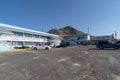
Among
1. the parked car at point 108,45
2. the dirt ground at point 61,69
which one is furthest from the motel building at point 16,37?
the parked car at point 108,45

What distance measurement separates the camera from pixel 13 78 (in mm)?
7324

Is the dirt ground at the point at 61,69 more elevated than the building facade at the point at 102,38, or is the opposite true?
the building facade at the point at 102,38

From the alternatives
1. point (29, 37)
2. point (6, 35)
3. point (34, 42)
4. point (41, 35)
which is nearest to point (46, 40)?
point (41, 35)

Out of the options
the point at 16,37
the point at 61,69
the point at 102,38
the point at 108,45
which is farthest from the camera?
the point at 102,38

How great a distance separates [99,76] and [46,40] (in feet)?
178

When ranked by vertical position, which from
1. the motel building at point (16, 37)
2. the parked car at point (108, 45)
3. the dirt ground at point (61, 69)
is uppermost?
the motel building at point (16, 37)

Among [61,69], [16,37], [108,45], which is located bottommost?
[61,69]

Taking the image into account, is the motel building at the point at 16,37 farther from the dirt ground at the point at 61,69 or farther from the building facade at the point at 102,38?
the building facade at the point at 102,38

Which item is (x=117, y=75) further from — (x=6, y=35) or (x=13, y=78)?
(x=6, y=35)

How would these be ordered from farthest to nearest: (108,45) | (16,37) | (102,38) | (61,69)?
1. (102,38)
2. (16,37)
3. (108,45)
4. (61,69)

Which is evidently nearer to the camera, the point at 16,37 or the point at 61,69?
the point at 61,69

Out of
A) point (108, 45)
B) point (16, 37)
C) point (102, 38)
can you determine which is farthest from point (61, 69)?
point (102, 38)

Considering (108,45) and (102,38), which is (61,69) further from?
(102,38)

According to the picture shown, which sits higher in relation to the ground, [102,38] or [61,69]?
[102,38]
